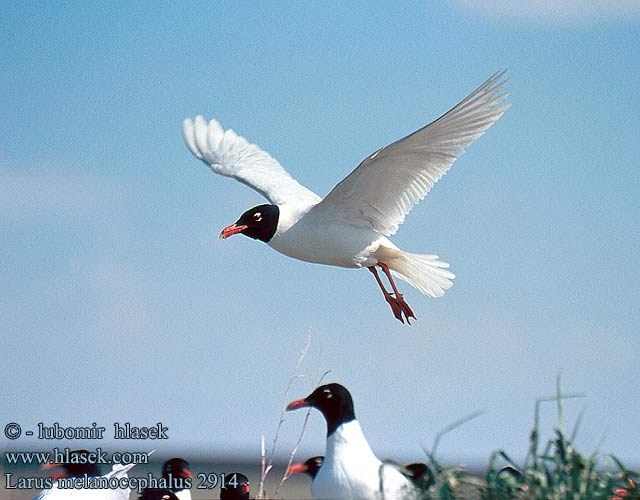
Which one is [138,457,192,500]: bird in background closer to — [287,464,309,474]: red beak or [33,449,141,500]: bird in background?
[33,449,141,500]: bird in background

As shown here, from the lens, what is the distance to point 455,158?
770 cm

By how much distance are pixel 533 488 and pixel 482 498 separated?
0.80 ft

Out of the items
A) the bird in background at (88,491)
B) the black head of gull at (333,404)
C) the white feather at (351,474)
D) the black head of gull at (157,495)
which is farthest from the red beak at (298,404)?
the bird in background at (88,491)

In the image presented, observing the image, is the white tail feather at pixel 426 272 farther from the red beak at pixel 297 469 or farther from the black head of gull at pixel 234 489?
the red beak at pixel 297 469

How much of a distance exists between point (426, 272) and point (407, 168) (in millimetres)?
1292

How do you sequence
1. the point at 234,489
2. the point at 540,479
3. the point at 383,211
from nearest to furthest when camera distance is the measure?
the point at 540,479 → the point at 234,489 → the point at 383,211

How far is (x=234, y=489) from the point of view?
6.46 metres

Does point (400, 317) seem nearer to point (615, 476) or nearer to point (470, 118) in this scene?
point (470, 118)

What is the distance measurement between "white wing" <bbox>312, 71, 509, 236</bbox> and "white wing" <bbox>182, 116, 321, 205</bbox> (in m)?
1.57

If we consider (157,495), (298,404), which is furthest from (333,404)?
(157,495)

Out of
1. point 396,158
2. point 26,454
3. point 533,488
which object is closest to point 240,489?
point 26,454

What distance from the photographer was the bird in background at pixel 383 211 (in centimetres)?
740

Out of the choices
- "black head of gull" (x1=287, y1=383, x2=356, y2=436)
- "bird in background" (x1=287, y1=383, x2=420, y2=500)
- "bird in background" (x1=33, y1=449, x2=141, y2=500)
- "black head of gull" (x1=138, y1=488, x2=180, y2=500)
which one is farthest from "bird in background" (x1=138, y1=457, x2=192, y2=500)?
"bird in background" (x1=287, y1=383, x2=420, y2=500)

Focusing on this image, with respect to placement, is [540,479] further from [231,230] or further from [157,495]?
[231,230]
